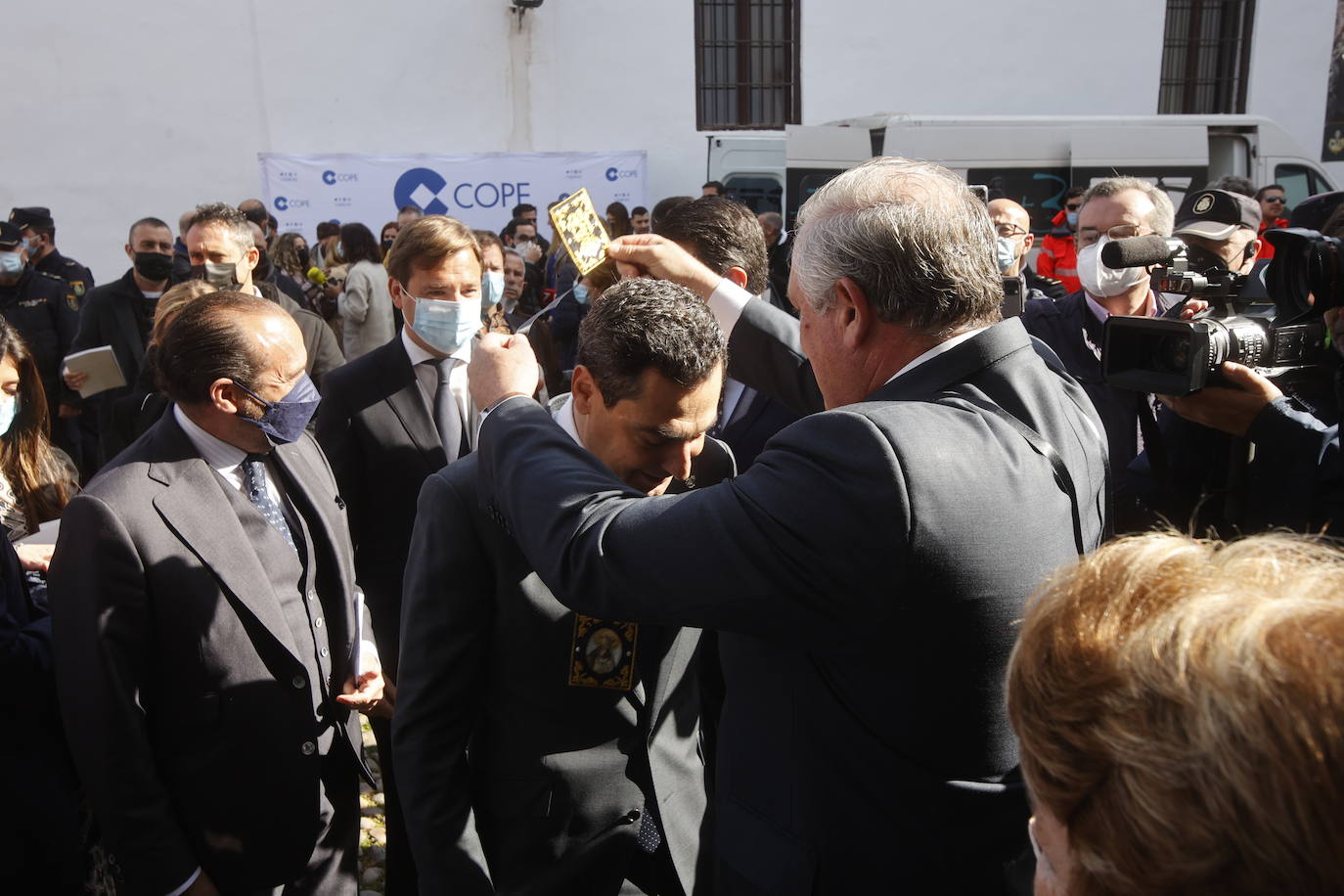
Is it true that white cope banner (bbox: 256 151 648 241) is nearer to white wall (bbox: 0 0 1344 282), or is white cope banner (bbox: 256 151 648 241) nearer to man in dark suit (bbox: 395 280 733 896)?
white wall (bbox: 0 0 1344 282)

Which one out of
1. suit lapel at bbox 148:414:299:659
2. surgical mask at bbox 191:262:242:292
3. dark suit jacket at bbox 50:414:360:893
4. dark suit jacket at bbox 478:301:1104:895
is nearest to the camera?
dark suit jacket at bbox 478:301:1104:895

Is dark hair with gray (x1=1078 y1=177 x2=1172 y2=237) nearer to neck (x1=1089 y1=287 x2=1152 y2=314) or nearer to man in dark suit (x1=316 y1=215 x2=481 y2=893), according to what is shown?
neck (x1=1089 y1=287 x2=1152 y2=314)

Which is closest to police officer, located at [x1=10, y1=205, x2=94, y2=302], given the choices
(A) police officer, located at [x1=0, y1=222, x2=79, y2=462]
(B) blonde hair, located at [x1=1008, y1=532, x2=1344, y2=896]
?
(A) police officer, located at [x1=0, y1=222, x2=79, y2=462]

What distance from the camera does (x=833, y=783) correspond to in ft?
4.75

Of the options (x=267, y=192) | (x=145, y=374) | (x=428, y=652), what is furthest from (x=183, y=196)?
(x=428, y=652)

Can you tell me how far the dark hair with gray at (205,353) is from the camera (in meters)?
2.21

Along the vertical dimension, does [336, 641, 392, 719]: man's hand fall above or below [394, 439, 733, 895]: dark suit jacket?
below

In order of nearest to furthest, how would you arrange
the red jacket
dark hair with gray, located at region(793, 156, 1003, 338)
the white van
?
dark hair with gray, located at region(793, 156, 1003, 338) < the red jacket < the white van

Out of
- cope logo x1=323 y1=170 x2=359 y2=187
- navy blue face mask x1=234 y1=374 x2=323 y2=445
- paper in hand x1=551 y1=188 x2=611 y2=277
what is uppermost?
cope logo x1=323 y1=170 x2=359 y2=187

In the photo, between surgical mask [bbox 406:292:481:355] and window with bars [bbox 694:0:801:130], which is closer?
surgical mask [bbox 406:292:481:355]

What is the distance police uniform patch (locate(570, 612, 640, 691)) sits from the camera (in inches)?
71.9

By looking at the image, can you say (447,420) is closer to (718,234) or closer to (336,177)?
(718,234)

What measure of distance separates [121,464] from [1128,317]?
2154 millimetres

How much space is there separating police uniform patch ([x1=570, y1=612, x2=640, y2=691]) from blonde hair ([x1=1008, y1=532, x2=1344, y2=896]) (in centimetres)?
106
